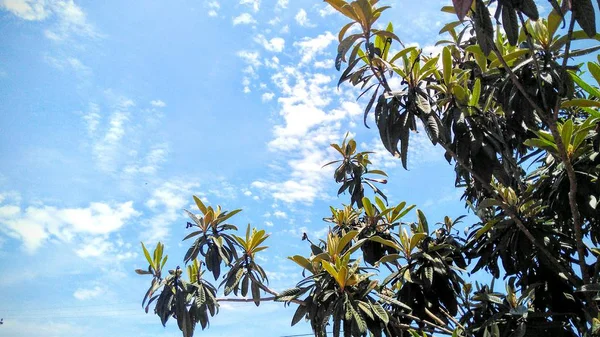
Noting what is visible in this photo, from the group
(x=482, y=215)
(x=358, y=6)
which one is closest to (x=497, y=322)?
(x=482, y=215)

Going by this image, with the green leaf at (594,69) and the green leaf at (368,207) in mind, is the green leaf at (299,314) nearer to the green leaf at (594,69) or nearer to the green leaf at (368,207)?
the green leaf at (368,207)

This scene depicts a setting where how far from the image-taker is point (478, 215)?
5.20 m

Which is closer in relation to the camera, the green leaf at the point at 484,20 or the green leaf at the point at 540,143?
the green leaf at the point at 484,20

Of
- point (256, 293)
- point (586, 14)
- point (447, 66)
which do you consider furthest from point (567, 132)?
point (256, 293)

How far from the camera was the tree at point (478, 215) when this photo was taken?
362 centimetres

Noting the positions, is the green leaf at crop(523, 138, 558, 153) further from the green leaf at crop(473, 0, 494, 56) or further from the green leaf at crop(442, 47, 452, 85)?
the green leaf at crop(473, 0, 494, 56)

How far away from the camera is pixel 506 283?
4.75 metres

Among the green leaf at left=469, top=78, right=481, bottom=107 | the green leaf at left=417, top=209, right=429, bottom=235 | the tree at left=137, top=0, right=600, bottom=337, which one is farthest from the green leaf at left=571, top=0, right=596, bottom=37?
the green leaf at left=417, top=209, right=429, bottom=235

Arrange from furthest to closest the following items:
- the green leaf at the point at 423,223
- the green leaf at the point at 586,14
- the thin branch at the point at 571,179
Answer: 1. the green leaf at the point at 423,223
2. the thin branch at the point at 571,179
3. the green leaf at the point at 586,14

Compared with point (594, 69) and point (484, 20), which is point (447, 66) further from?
point (484, 20)

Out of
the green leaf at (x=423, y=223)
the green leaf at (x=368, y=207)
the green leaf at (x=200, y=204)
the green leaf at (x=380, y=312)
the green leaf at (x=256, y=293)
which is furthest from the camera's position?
the green leaf at (x=200, y=204)

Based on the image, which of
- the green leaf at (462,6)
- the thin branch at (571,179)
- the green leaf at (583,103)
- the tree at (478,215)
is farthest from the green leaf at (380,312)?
the green leaf at (462,6)

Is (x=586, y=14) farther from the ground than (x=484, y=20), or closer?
closer

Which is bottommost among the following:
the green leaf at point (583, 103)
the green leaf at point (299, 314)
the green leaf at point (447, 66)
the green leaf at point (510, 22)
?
the green leaf at point (299, 314)
